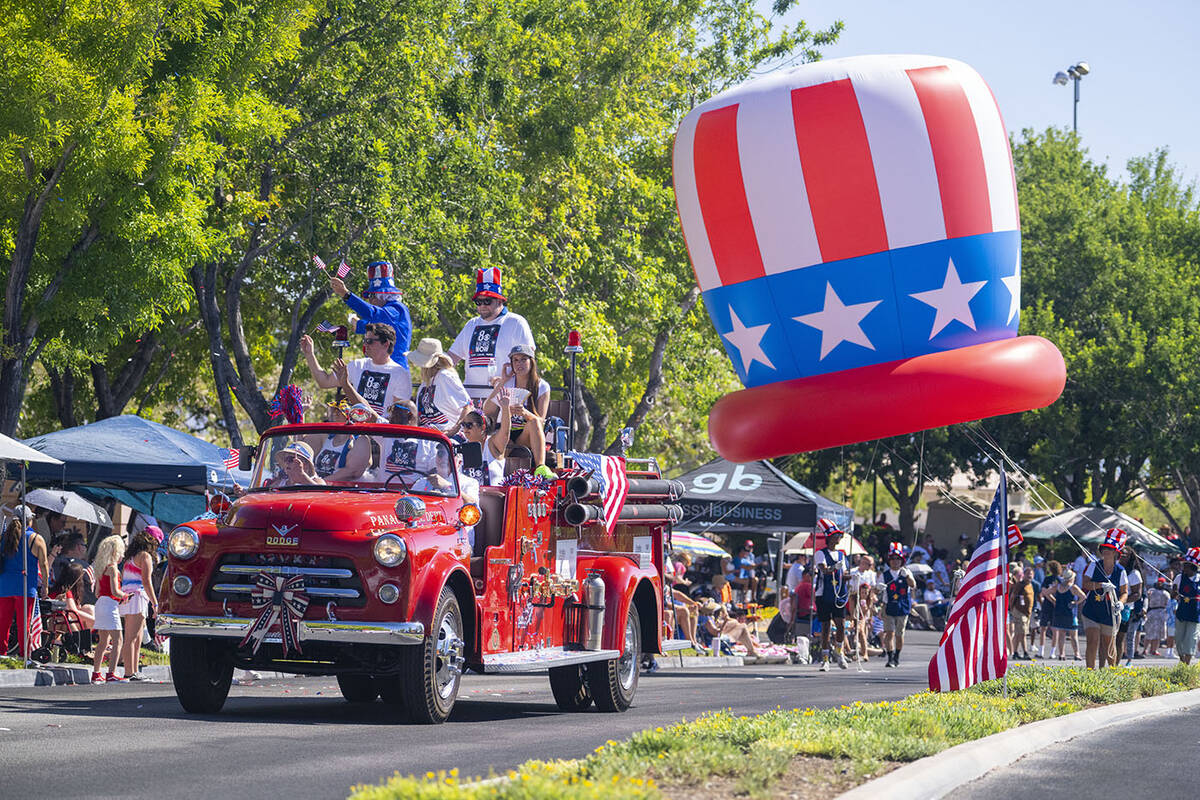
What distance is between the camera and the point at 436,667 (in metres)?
11.4

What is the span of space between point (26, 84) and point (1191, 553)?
18.5m

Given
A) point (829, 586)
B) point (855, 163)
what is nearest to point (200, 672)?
point (855, 163)

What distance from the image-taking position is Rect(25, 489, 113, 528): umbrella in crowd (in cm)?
2270

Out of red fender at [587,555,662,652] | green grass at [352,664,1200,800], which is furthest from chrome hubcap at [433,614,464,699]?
Result: red fender at [587,555,662,652]

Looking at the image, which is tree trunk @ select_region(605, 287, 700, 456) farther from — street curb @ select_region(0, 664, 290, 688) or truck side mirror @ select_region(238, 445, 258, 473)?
truck side mirror @ select_region(238, 445, 258, 473)

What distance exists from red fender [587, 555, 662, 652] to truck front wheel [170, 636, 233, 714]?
3463 millimetres

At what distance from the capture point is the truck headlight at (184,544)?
37.3ft

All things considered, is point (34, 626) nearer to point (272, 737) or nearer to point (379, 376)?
point (379, 376)

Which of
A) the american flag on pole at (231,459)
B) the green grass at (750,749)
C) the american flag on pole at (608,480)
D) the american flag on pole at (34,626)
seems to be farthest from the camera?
the american flag on pole at (34,626)

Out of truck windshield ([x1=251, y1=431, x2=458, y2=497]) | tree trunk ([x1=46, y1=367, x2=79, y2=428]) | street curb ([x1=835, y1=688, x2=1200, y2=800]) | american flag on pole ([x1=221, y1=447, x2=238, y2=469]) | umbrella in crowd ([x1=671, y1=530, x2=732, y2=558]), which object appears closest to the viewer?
street curb ([x1=835, y1=688, x2=1200, y2=800])

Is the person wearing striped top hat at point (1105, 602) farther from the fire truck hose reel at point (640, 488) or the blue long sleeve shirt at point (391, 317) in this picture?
the blue long sleeve shirt at point (391, 317)

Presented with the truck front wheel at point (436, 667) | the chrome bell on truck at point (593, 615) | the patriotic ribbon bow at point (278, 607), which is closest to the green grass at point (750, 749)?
the truck front wheel at point (436, 667)

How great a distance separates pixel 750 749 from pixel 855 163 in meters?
8.97

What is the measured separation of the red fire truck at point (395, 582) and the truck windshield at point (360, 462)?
16 millimetres
